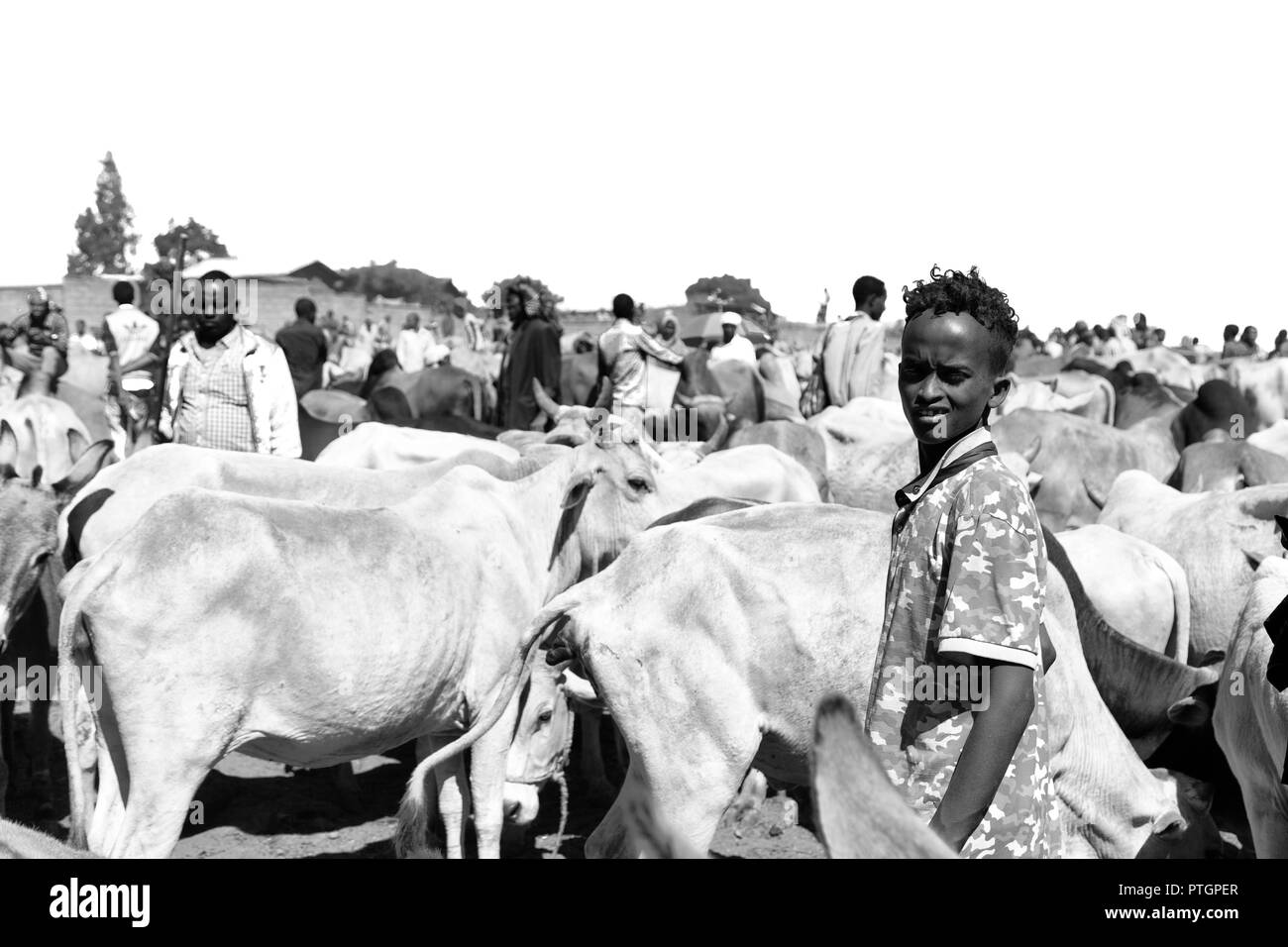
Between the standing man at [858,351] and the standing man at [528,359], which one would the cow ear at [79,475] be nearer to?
the standing man at [528,359]

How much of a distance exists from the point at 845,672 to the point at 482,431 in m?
6.48

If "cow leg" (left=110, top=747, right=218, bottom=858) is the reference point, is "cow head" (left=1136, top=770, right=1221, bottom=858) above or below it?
below

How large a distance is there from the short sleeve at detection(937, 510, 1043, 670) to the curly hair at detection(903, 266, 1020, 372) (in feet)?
1.22

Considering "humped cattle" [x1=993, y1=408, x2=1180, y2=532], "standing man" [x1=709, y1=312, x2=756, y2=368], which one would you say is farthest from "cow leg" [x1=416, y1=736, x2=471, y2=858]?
"standing man" [x1=709, y1=312, x2=756, y2=368]

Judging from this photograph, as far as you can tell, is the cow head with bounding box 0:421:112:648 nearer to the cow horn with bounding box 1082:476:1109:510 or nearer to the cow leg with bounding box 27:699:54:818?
the cow leg with bounding box 27:699:54:818

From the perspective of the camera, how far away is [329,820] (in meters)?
7.39

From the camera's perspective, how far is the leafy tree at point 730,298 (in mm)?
29578

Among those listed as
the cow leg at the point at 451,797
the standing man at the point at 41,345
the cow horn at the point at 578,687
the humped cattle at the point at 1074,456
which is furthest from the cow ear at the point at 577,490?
the standing man at the point at 41,345

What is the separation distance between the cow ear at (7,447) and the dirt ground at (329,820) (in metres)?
1.85

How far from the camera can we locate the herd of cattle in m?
4.68

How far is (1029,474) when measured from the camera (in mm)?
9641

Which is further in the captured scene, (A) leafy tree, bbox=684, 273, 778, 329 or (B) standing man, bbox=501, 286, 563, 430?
(A) leafy tree, bbox=684, 273, 778, 329

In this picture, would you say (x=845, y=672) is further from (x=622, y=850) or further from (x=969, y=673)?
(x=969, y=673)

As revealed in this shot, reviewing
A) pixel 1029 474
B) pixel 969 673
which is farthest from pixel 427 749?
pixel 1029 474
